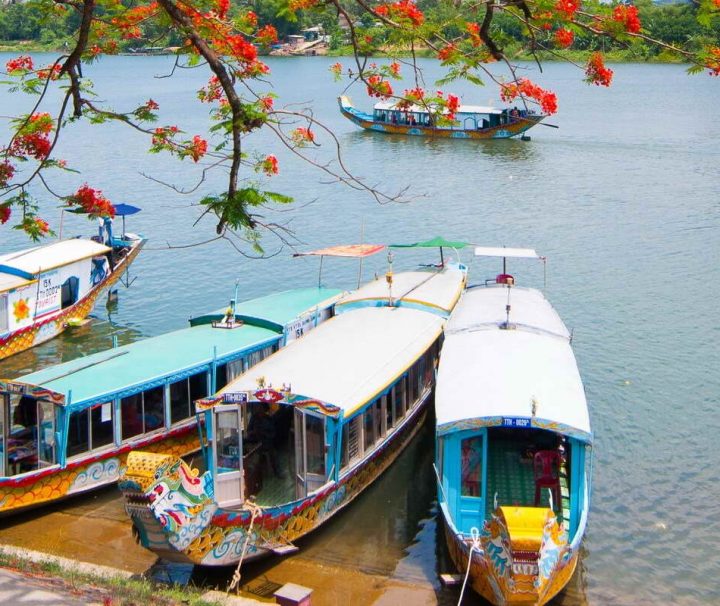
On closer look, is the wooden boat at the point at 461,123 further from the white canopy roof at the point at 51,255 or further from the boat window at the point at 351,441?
the boat window at the point at 351,441

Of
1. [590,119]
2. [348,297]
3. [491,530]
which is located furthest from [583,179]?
[491,530]

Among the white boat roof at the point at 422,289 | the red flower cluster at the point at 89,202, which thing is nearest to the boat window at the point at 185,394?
the white boat roof at the point at 422,289

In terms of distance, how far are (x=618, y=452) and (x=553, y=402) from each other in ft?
15.6

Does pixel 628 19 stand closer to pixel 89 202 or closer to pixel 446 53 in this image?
pixel 446 53

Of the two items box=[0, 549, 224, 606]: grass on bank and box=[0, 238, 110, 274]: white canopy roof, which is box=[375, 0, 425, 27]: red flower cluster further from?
box=[0, 238, 110, 274]: white canopy roof

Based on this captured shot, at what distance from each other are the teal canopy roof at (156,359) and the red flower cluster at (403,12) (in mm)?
7361

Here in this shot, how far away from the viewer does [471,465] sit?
13.0m

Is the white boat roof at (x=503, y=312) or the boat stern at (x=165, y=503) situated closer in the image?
the boat stern at (x=165, y=503)

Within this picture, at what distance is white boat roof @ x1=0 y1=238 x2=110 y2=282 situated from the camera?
2243cm

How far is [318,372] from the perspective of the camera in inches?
574

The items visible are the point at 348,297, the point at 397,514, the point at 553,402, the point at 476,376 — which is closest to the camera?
the point at 553,402

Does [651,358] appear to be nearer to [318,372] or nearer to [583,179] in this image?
[318,372]

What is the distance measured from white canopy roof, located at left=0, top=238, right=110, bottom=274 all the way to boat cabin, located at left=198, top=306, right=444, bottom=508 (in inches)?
352

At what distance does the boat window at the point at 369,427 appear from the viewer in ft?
48.2
